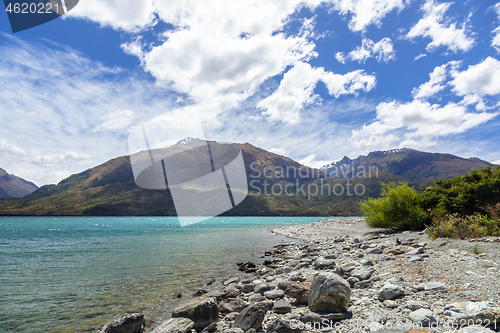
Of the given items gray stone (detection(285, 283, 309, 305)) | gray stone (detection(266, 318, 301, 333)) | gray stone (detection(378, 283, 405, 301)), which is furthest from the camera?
gray stone (detection(285, 283, 309, 305))

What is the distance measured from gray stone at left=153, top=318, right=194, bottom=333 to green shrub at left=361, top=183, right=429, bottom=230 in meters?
23.1

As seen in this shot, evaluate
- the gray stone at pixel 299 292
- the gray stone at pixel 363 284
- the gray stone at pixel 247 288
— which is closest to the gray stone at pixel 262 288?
the gray stone at pixel 247 288

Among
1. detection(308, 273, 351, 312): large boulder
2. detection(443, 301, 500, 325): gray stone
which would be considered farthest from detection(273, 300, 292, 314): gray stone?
detection(443, 301, 500, 325): gray stone

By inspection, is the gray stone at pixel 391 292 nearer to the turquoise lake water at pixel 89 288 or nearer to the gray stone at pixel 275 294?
the gray stone at pixel 275 294

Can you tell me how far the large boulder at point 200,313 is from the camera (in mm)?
7746

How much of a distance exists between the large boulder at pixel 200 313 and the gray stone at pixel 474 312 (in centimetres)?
618

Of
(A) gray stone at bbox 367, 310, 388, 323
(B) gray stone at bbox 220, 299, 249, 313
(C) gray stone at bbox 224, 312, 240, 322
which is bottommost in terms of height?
(B) gray stone at bbox 220, 299, 249, 313

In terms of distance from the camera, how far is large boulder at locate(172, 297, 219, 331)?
7746mm

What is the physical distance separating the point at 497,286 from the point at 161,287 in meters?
13.3

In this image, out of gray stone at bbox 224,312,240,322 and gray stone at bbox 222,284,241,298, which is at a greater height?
gray stone at bbox 224,312,240,322

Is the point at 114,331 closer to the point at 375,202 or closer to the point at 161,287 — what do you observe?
the point at 161,287

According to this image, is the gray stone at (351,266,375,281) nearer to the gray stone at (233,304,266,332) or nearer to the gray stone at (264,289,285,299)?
the gray stone at (264,289,285,299)

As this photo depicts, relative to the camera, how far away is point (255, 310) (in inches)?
273

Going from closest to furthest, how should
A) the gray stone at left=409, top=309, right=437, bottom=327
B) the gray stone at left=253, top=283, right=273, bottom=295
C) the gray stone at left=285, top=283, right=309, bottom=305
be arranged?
the gray stone at left=409, top=309, right=437, bottom=327, the gray stone at left=285, top=283, right=309, bottom=305, the gray stone at left=253, top=283, right=273, bottom=295
